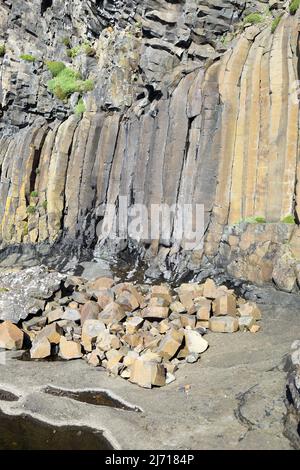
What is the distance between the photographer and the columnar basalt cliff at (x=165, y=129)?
17.2 meters

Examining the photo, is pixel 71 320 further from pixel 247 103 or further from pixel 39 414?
pixel 247 103

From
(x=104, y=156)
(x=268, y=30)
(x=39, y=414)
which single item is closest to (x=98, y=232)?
(x=104, y=156)

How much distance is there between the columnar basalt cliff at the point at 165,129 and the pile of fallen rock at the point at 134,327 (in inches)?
101

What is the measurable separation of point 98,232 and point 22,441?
1809cm

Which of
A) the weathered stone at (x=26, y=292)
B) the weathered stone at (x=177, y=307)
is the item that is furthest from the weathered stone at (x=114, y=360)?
the weathered stone at (x=26, y=292)

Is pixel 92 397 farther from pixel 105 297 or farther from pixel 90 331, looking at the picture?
pixel 105 297

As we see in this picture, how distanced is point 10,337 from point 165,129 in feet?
46.5

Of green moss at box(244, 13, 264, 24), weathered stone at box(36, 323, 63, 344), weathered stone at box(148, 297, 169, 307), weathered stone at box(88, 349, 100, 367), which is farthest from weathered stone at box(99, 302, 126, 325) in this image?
green moss at box(244, 13, 264, 24)

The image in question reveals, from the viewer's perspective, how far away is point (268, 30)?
20391mm

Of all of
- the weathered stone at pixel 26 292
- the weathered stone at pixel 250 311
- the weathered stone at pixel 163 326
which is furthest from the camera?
the weathered stone at pixel 26 292

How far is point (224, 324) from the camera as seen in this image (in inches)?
510

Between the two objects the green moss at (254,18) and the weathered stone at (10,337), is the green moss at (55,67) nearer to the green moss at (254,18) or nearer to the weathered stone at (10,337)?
the green moss at (254,18)

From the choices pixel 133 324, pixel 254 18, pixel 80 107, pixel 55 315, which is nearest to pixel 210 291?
pixel 133 324

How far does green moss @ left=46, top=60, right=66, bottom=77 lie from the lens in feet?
118
